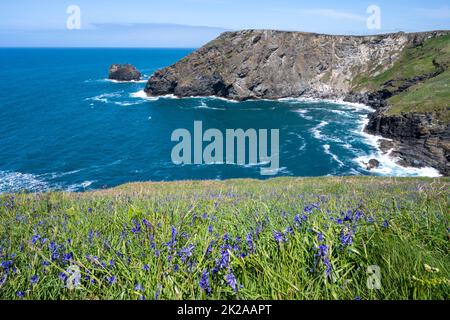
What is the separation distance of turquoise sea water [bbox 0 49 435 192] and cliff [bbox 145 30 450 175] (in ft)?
21.8

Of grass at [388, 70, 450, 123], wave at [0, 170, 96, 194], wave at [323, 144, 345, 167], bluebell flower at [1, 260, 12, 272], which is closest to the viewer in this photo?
bluebell flower at [1, 260, 12, 272]

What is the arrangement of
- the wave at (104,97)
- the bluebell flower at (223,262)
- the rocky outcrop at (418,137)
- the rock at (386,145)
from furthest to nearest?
the wave at (104,97), the rock at (386,145), the rocky outcrop at (418,137), the bluebell flower at (223,262)

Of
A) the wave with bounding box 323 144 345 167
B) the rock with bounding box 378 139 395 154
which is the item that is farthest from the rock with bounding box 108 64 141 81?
the rock with bounding box 378 139 395 154

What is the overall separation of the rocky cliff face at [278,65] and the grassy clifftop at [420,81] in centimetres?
481

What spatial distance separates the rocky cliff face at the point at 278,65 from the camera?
360 feet

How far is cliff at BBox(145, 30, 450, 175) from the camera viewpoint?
337 ft

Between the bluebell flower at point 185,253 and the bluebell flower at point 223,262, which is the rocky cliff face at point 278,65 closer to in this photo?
the bluebell flower at point 185,253

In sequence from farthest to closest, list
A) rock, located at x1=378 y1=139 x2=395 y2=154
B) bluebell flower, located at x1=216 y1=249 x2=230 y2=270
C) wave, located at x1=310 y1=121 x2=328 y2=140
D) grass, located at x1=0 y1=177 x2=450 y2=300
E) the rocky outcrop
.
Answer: wave, located at x1=310 y1=121 x2=328 y2=140 < rock, located at x1=378 y1=139 x2=395 y2=154 < the rocky outcrop < bluebell flower, located at x1=216 y1=249 x2=230 y2=270 < grass, located at x1=0 y1=177 x2=450 y2=300

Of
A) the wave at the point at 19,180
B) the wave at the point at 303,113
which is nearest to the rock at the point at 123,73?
the wave at the point at 303,113

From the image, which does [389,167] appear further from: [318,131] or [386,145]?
[318,131]

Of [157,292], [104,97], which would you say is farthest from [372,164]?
[104,97]

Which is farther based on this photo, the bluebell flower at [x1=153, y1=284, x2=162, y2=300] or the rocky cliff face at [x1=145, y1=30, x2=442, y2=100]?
the rocky cliff face at [x1=145, y1=30, x2=442, y2=100]

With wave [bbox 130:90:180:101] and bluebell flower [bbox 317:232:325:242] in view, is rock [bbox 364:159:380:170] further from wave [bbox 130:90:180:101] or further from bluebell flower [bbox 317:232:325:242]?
wave [bbox 130:90:180:101]

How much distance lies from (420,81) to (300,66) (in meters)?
36.9
